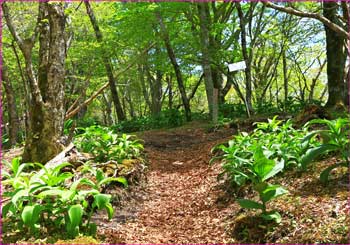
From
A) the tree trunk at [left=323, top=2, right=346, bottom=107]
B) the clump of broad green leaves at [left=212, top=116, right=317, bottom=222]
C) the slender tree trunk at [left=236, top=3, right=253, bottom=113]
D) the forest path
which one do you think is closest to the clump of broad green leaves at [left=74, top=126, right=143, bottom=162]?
the forest path

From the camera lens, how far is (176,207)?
4.48 m

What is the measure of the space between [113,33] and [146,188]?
8.66 meters

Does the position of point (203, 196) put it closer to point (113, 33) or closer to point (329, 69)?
point (329, 69)

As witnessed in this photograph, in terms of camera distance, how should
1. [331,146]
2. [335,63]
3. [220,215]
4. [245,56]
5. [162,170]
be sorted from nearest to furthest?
1. [331,146]
2. [220,215]
3. [162,170]
4. [335,63]
5. [245,56]

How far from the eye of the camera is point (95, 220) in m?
3.50

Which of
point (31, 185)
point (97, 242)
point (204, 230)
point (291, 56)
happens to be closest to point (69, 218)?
point (97, 242)

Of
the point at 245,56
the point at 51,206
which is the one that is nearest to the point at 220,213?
the point at 51,206

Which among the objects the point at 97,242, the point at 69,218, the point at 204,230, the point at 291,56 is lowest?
the point at 204,230

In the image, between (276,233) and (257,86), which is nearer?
(276,233)

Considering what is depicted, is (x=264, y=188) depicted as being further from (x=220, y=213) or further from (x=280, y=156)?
(x=280, y=156)

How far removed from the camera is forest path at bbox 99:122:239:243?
3398mm

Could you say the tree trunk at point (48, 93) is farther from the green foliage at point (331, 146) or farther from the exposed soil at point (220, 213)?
the green foliage at point (331, 146)

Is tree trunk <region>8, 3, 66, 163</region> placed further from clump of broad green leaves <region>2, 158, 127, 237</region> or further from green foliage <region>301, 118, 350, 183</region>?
green foliage <region>301, 118, 350, 183</region>

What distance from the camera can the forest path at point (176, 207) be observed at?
134 inches
